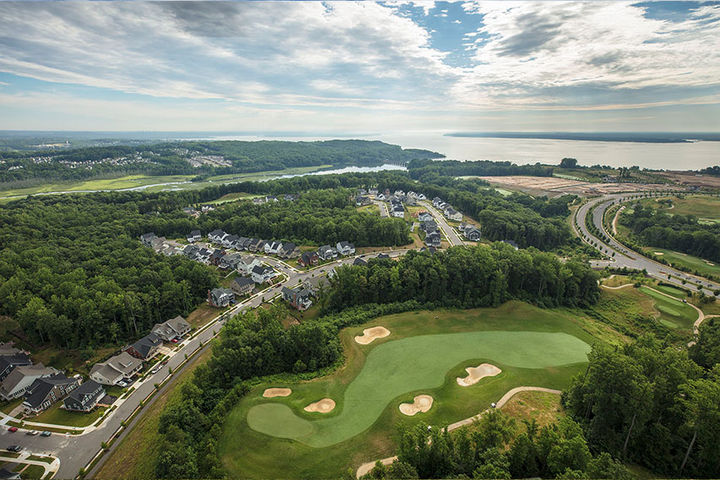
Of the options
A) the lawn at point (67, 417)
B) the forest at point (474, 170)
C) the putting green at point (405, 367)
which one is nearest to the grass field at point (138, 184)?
the forest at point (474, 170)

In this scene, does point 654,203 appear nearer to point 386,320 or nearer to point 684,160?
point 386,320

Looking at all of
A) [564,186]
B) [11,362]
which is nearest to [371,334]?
[11,362]

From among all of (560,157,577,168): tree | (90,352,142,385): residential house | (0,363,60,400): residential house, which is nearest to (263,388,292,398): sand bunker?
(90,352,142,385): residential house

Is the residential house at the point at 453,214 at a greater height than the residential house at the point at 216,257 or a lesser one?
greater

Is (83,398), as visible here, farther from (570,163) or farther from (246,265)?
(570,163)

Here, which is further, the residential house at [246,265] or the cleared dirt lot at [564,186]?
the cleared dirt lot at [564,186]

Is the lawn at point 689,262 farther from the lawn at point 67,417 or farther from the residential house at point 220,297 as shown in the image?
the lawn at point 67,417

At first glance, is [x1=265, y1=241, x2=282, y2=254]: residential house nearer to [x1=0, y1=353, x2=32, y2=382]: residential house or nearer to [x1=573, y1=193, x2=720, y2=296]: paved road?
[x1=0, y1=353, x2=32, y2=382]: residential house
